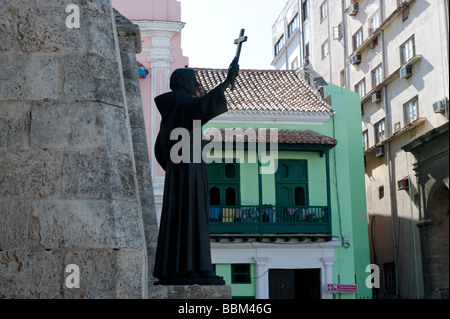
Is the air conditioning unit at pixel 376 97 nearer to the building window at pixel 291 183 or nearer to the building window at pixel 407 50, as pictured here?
the building window at pixel 407 50

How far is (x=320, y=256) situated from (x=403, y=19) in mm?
9938

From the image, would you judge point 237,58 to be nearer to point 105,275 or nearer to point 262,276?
point 105,275

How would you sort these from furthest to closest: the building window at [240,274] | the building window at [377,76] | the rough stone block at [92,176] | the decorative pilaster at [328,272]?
1. the decorative pilaster at [328,272]
2. the building window at [240,274]
3. the building window at [377,76]
4. the rough stone block at [92,176]

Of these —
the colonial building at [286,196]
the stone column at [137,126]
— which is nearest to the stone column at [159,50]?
the colonial building at [286,196]

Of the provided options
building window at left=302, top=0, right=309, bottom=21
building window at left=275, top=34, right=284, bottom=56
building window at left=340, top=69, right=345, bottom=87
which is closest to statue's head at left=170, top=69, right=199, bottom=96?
building window at left=340, top=69, right=345, bottom=87

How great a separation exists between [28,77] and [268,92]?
1768 cm

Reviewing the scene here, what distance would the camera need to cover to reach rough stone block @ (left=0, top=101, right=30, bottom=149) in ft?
13.9

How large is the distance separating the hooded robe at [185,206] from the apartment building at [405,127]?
51.2 inches

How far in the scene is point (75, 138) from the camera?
13.9 ft

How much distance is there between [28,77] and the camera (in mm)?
4344

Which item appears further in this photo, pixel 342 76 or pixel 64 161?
pixel 342 76

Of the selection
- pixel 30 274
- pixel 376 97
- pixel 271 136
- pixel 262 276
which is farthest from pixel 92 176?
pixel 271 136

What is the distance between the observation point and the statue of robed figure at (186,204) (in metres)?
4.89

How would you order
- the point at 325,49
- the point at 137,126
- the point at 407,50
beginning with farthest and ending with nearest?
the point at 325,49
the point at 407,50
the point at 137,126
